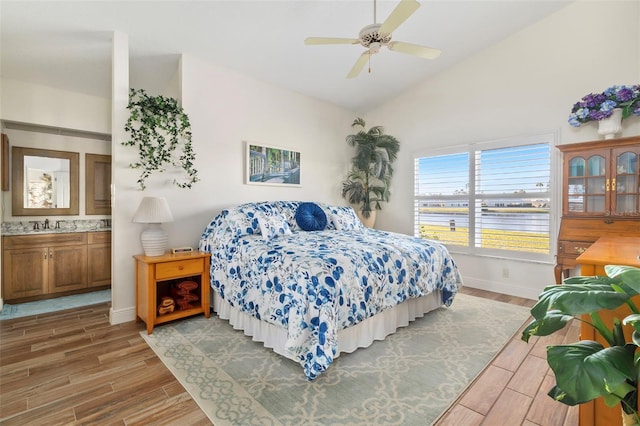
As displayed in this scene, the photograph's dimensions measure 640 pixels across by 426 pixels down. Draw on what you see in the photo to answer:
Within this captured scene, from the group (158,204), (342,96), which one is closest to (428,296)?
(158,204)

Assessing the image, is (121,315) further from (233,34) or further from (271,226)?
(233,34)

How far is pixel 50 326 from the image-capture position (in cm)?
288

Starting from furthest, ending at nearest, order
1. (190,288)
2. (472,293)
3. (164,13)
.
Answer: (472,293), (190,288), (164,13)

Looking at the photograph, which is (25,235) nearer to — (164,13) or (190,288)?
(190,288)

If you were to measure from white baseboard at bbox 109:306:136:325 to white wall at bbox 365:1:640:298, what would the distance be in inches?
152

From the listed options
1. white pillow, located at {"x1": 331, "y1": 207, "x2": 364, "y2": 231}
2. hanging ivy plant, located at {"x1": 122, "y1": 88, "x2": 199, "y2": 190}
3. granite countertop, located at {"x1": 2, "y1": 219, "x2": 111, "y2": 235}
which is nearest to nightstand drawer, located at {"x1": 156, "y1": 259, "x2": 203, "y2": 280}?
hanging ivy plant, located at {"x1": 122, "y1": 88, "x2": 199, "y2": 190}

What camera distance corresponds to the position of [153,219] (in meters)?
Result: 2.77

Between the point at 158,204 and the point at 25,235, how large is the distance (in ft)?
6.78

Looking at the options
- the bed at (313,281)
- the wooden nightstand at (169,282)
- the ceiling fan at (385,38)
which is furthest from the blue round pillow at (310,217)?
the ceiling fan at (385,38)

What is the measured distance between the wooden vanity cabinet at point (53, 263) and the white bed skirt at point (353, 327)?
202 cm

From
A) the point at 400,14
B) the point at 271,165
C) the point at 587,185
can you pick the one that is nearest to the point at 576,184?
the point at 587,185

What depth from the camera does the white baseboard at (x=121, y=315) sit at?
2.94 metres

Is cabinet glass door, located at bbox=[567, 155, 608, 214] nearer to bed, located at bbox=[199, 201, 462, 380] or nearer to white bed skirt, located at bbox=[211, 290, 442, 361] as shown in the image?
bed, located at bbox=[199, 201, 462, 380]

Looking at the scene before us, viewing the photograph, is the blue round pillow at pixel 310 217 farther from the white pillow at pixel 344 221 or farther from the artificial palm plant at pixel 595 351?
the artificial palm plant at pixel 595 351
